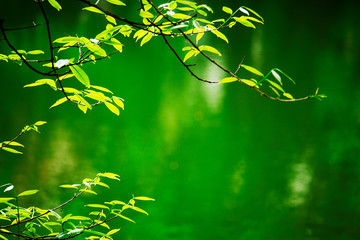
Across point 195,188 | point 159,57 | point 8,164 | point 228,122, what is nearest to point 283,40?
point 159,57

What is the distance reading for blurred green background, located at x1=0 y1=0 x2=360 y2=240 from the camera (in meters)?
4.12

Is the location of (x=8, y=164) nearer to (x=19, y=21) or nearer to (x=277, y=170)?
(x=277, y=170)

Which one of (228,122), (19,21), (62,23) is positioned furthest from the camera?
(62,23)

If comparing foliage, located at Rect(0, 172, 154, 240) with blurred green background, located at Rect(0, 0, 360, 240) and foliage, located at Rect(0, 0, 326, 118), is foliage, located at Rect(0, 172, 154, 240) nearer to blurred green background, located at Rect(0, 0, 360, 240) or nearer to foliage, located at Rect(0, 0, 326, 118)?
foliage, located at Rect(0, 0, 326, 118)

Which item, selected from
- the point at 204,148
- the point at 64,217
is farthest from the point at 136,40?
the point at 204,148

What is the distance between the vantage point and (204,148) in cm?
536

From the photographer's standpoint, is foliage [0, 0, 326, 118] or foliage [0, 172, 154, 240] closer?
foliage [0, 0, 326, 118]

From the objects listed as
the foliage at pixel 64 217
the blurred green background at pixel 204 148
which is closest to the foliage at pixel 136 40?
the foliage at pixel 64 217

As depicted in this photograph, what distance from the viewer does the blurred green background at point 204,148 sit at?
13.5 feet

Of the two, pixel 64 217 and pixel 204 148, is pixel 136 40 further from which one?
pixel 204 148

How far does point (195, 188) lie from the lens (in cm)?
455

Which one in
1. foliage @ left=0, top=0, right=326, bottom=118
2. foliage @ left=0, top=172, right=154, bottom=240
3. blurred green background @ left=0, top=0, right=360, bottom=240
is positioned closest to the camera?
foliage @ left=0, top=0, right=326, bottom=118

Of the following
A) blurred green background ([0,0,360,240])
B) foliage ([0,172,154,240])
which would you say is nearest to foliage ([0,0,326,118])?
foliage ([0,172,154,240])

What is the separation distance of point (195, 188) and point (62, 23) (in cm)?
680
